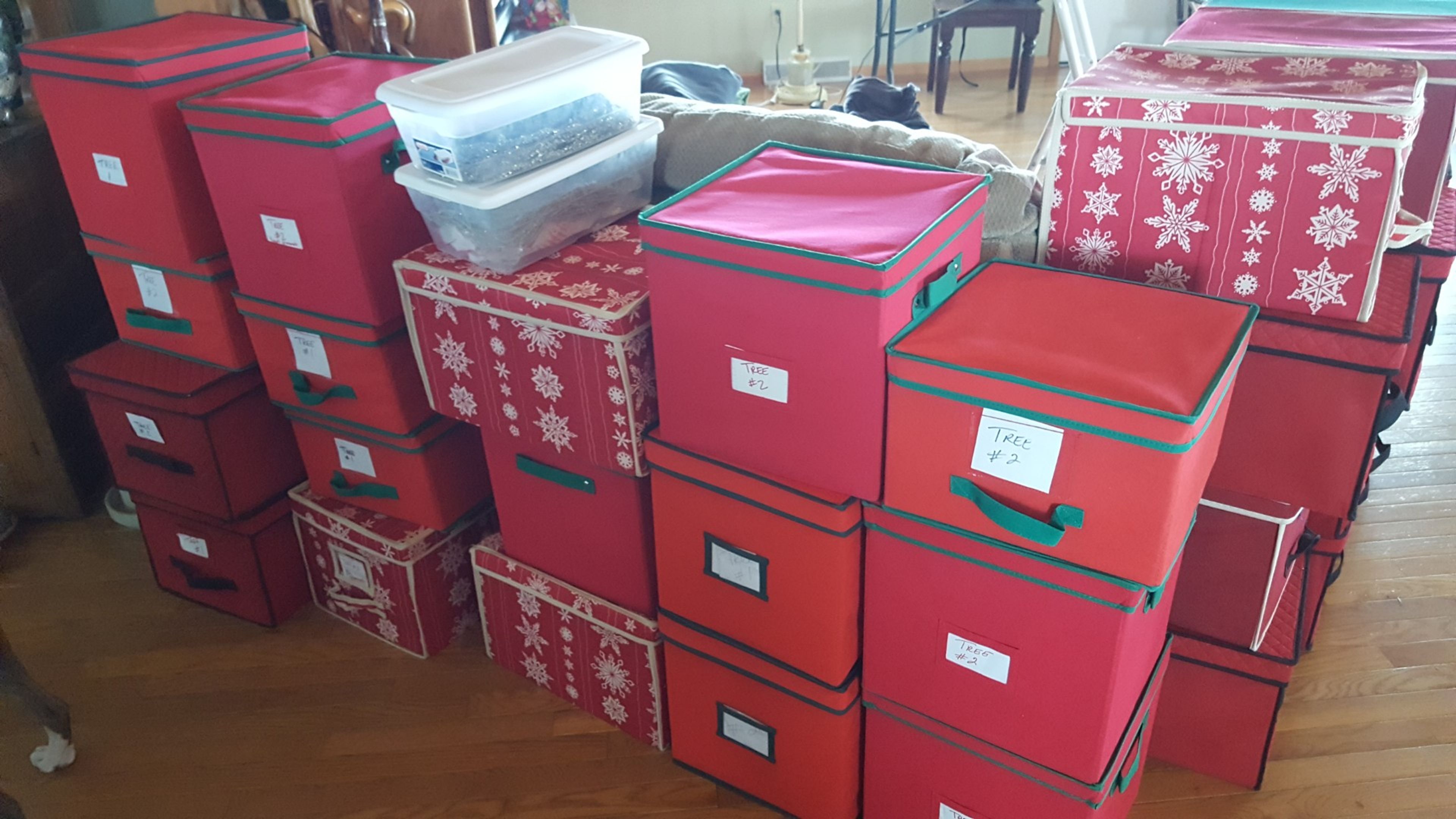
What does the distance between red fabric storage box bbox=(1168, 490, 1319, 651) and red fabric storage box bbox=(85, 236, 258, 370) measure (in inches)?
64.3

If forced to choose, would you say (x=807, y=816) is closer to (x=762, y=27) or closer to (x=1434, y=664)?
(x=1434, y=664)

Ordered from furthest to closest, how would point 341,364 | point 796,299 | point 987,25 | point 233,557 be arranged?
point 987,25 < point 233,557 < point 341,364 < point 796,299

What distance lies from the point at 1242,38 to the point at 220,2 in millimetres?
1900

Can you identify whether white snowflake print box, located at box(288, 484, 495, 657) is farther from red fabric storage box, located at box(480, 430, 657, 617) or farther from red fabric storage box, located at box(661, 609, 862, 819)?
red fabric storage box, located at box(661, 609, 862, 819)

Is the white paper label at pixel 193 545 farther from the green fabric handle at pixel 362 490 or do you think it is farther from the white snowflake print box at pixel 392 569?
the green fabric handle at pixel 362 490

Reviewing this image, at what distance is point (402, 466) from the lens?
1759mm

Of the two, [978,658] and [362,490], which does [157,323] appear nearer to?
[362,490]

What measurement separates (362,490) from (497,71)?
80 cm

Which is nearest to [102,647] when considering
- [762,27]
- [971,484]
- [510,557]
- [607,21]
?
[510,557]

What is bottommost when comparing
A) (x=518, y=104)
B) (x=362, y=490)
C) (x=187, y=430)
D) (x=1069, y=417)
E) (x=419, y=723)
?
(x=419, y=723)

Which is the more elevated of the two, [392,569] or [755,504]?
[755,504]

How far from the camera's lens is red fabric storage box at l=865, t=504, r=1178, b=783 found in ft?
3.73

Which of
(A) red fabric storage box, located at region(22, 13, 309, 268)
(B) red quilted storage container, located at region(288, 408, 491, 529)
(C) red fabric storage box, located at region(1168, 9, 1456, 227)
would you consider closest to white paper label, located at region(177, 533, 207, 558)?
(B) red quilted storage container, located at region(288, 408, 491, 529)

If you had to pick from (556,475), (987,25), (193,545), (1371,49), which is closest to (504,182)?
(556,475)
